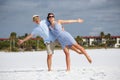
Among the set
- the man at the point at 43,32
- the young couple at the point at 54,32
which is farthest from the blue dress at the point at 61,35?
the man at the point at 43,32

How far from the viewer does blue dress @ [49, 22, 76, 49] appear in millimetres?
9619

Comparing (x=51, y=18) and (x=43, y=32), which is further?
(x=43, y=32)

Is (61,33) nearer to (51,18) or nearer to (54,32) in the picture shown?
(54,32)

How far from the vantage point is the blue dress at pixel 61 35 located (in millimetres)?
9619

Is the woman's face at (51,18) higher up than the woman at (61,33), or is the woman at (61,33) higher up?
the woman's face at (51,18)

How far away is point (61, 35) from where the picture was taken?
9672 mm

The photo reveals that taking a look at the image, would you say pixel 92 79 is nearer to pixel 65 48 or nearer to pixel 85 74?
pixel 85 74

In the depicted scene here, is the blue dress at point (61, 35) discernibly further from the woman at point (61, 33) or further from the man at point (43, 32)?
the man at point (43, 32)

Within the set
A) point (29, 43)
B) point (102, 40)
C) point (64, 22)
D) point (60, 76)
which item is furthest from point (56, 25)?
point (102, 40)

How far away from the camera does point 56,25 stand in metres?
9.58

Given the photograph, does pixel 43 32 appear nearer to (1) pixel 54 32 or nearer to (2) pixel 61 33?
(1) pixel 54 32

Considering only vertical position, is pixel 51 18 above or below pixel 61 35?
above

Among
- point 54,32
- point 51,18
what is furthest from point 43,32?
point 51,18

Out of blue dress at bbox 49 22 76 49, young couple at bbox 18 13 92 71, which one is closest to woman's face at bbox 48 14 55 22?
young couple at bbox 18 13 92 71
